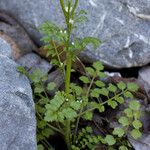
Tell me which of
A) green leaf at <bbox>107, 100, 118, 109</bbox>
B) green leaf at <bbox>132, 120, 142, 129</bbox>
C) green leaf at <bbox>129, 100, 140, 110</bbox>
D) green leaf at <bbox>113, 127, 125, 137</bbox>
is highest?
green leaf at <bbox>107, 100, 118, 109</bbox>

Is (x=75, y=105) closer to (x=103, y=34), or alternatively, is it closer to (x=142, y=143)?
(x=142, y=143)

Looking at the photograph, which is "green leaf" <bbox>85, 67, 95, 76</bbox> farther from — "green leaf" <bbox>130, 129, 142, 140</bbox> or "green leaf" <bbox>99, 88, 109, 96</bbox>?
"green leaf" <bbox>130, 129, 142, 140</bbox>

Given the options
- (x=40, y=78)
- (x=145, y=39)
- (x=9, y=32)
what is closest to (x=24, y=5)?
(x=9, y=32)

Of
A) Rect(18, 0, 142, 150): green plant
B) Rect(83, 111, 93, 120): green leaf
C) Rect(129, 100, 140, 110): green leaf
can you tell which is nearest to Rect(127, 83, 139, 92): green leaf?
Rect(18, 0, 142, 150): green plant

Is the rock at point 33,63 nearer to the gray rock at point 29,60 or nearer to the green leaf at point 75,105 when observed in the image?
the gray rock at point 29,60

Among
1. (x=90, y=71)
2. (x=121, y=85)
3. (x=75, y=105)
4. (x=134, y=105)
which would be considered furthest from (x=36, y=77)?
(x=134, y=105)

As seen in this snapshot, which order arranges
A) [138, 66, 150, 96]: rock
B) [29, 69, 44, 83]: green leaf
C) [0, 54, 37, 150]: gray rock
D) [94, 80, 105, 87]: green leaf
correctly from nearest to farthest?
[0, 54, 37, 150]: gray rock → [29, 69, 44, 83]: green leaf → [94, 80, 105, 87]: green leaf → [138, 66, 150, 96]: rock
